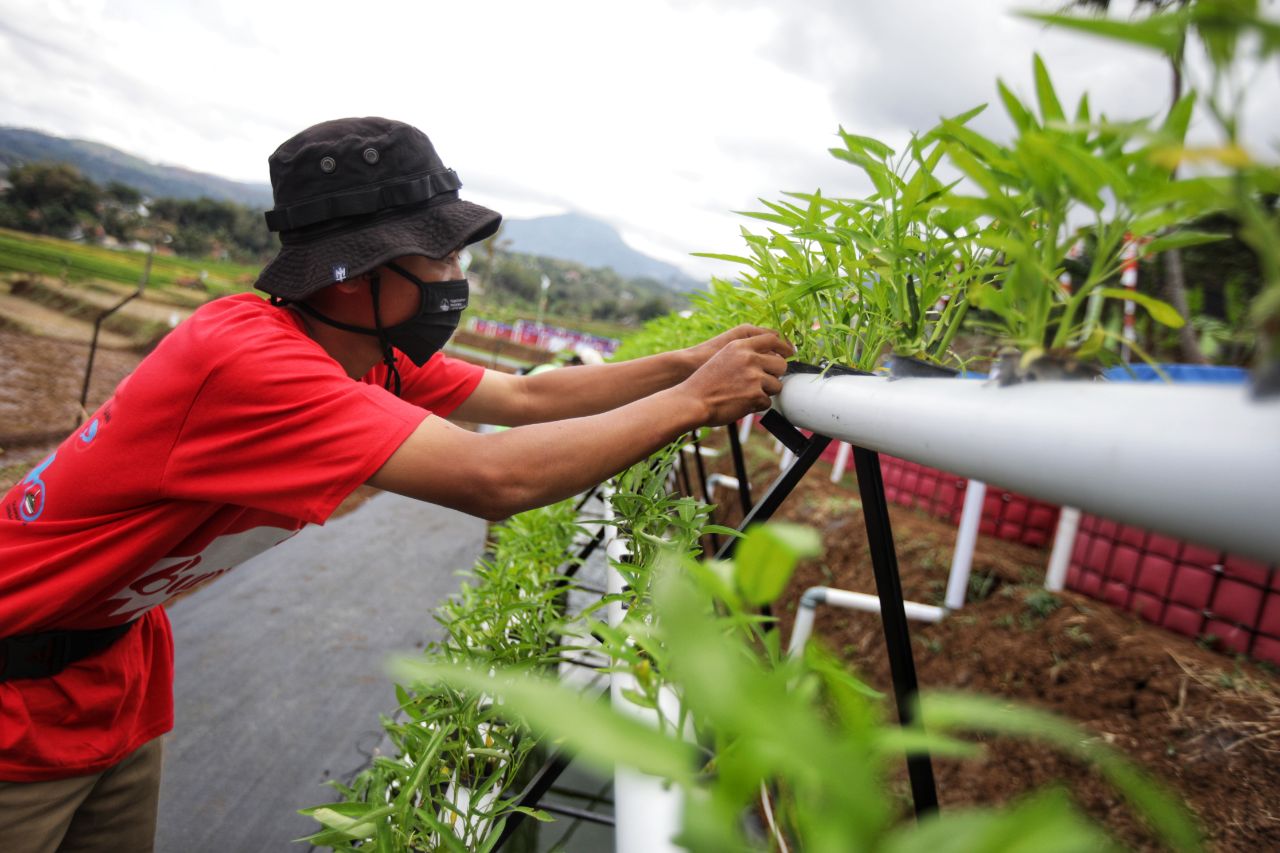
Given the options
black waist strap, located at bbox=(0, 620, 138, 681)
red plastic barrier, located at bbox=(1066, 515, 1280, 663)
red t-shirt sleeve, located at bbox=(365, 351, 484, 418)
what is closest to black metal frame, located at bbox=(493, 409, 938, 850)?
black waist strap, located at bbox=(0, 620, 138, 681)

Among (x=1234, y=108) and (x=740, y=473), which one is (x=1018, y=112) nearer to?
(x=1234, y=108)

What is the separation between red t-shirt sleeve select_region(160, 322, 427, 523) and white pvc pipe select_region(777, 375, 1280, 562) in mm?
965

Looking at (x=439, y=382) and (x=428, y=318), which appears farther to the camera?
(x=439, y=382)

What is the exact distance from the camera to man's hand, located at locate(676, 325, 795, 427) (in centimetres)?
133

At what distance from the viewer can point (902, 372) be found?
992 mm

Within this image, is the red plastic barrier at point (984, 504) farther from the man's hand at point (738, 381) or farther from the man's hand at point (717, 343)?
the man's hand at point (738, 381)

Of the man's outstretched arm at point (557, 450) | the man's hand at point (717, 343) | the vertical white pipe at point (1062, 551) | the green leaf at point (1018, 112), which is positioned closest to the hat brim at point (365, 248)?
Result: the man's outstretched arm at point (557, 450)

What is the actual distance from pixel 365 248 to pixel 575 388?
744 mm

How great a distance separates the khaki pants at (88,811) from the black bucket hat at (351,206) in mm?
1317

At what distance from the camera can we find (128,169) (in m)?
153

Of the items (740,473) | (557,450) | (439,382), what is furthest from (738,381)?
(439,382)

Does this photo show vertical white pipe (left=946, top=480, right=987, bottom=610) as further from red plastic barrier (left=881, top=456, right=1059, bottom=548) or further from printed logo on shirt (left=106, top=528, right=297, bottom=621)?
printed logo on shirt (left=106, top=528, right=297, bottom=621)

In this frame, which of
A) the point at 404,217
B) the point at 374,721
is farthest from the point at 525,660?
the point at 374,721

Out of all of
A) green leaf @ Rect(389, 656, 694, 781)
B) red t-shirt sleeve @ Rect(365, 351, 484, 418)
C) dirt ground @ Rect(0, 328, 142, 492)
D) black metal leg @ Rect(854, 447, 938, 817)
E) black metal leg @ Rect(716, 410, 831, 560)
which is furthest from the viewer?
dirt ground @ Rect(0, 328, 142, 492)
